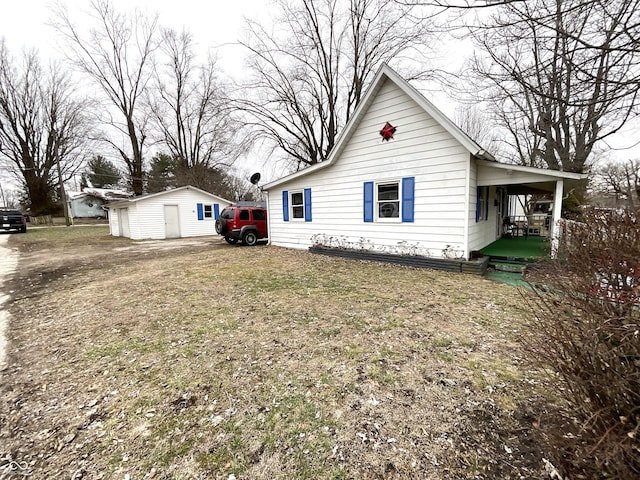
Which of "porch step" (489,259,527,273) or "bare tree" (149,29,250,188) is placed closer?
"porch step" (489,259,527,273)

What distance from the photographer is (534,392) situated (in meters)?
2.50

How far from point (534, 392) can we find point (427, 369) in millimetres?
910

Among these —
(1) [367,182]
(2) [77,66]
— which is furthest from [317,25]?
(2) [77,66]

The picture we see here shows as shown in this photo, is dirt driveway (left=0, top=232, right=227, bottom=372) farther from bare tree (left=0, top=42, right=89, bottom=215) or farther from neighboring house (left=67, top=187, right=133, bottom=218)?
neighboring house (left=67, top=187, right=133, bottom=218)

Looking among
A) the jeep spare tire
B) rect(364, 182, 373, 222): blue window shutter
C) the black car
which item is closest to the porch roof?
rect(364, 182, 373, 222): blue window shutter

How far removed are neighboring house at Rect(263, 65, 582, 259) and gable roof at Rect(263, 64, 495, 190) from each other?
24 millimetres

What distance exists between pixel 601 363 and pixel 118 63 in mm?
32706

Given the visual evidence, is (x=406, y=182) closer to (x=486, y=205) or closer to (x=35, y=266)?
(x=486, y=205)

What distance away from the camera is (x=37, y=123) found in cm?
2734

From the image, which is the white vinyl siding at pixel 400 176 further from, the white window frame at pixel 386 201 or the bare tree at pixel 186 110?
the bare tree at pixel 186 110

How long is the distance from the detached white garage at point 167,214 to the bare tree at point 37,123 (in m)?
14.8

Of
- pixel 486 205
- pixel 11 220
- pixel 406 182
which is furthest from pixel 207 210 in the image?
pixel 486 205

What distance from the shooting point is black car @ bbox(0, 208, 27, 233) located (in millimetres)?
21219

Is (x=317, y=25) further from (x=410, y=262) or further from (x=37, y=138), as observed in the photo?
(x=37, y=138)
